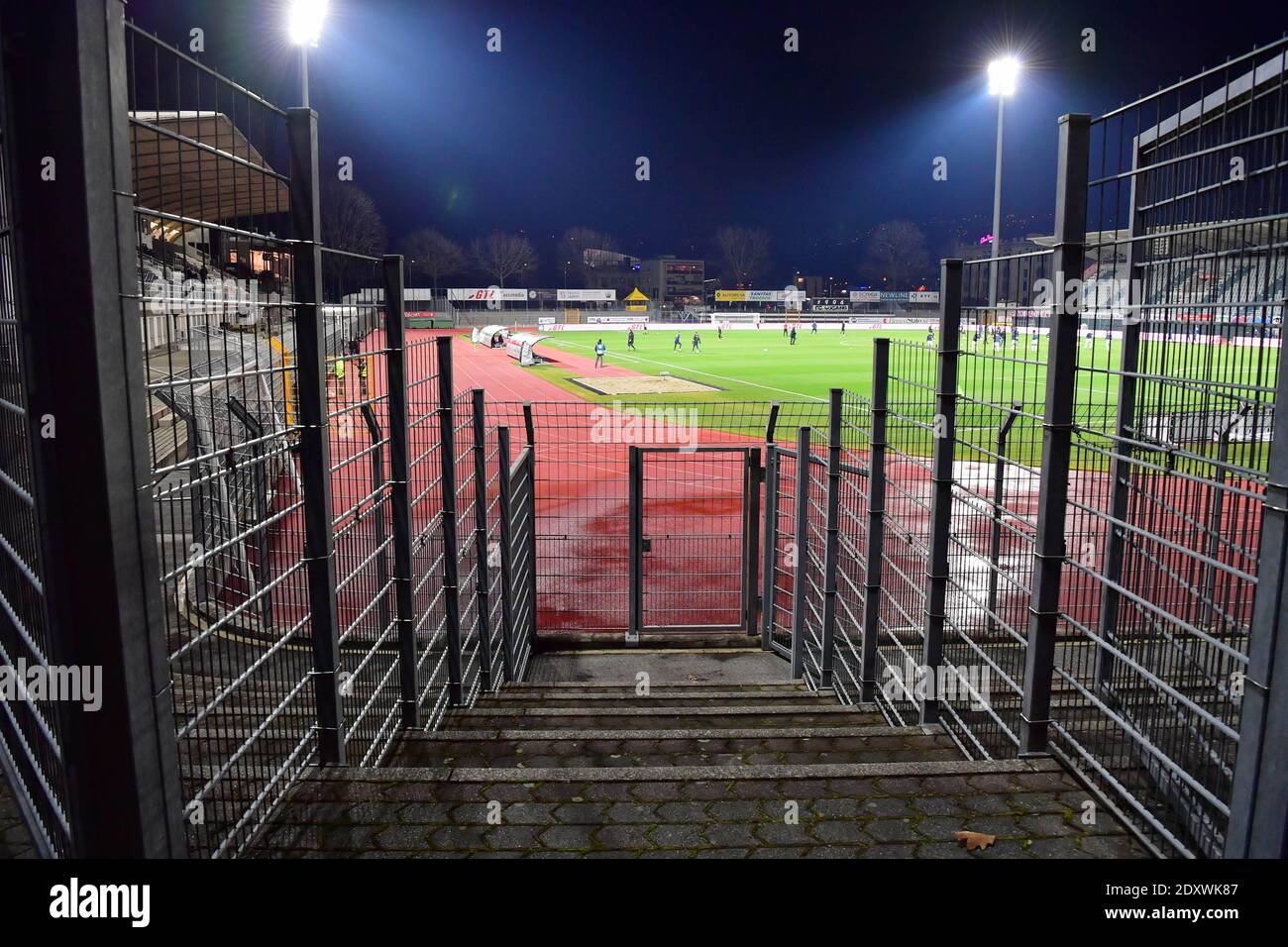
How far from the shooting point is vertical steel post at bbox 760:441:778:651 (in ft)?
25.8

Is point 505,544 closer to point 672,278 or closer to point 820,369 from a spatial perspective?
point 820,369

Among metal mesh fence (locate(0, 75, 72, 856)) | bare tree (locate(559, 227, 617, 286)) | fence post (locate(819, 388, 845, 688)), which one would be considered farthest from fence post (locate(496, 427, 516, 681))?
bare tree (locate(559, 227, 617, 286))

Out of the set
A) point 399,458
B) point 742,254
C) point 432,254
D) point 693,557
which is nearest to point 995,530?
point 399,458

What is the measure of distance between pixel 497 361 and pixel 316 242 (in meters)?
37.7

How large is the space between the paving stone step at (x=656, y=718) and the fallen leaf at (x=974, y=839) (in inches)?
85.3

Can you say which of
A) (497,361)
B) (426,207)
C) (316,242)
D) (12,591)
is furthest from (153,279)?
(426,207)

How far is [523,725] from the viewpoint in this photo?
217 inches

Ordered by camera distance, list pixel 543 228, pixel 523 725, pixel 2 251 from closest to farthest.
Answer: pixel 2 251
pixel 523 725
pixel 543 228

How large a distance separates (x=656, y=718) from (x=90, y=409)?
4060 millimetres

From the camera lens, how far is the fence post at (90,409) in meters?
2.05

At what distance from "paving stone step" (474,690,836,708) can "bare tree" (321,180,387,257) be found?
6403 cm

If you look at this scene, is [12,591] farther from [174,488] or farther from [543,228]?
[543,228]

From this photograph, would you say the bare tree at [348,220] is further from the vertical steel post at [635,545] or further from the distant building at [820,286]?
the distant building at [820,286]

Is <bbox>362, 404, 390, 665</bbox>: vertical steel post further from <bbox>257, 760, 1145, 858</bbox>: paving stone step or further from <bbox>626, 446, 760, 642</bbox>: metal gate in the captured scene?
<bbox>626, 446, 760, 642</bbox>: metal gate
